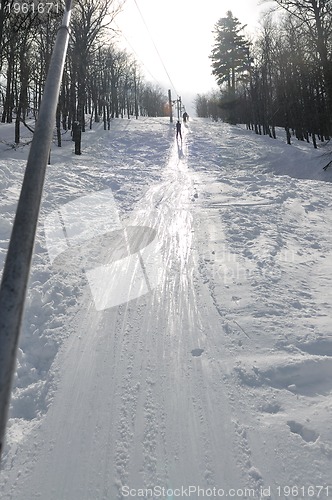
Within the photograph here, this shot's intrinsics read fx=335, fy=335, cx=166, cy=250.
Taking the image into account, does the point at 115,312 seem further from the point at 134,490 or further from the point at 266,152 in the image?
the point at 266,152

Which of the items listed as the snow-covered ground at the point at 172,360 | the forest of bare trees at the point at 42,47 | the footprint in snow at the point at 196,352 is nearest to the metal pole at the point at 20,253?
the snow-covered ground at the point at 172,360

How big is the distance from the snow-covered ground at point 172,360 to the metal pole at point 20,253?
1.92m

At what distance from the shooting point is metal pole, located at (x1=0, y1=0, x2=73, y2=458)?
3.18ft

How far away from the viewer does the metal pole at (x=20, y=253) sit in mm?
968

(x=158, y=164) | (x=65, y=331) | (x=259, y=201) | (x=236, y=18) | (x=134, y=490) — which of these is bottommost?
(x=134, y=490)

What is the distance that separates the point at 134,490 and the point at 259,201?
9.60 meters

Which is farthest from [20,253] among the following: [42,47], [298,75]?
[298,75]

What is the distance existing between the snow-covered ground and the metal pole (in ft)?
6.31

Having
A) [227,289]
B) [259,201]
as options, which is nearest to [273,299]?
[227,289]

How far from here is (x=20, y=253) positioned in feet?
3.88

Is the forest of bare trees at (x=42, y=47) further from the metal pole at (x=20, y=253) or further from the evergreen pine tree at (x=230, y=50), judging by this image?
the evergreen pine tree at (x=230, y=50)

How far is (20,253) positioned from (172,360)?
287 centimetres

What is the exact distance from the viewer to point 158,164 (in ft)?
63.5

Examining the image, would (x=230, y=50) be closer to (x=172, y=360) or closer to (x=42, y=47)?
(x=42, y=47)
